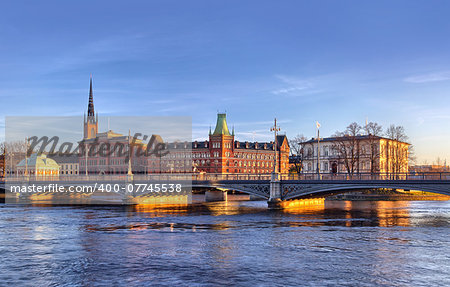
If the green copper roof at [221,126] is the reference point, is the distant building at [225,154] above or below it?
below

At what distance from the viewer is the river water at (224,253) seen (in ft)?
75.4

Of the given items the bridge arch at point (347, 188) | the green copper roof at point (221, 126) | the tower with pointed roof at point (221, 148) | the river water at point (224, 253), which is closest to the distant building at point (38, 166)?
the tower with pointed roof at point (221, 148)

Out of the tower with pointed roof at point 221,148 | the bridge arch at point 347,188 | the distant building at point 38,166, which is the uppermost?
the tower with pointed roof at point 221,148

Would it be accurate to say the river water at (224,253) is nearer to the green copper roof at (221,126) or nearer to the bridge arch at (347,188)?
the bridge arch at (347,188)

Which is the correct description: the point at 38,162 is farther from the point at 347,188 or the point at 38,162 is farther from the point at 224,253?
the point at 224,253

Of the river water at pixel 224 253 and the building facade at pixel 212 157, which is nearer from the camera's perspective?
the river water at pixel 224 253

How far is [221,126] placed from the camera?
168m

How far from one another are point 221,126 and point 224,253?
139m

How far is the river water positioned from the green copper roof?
11866 centimetres

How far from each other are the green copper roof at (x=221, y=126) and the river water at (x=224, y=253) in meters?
119

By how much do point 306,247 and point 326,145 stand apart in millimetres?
105503

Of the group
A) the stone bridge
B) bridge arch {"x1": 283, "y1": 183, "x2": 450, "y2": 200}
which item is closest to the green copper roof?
the stone bridge

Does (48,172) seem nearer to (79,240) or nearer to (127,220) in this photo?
(127,220)

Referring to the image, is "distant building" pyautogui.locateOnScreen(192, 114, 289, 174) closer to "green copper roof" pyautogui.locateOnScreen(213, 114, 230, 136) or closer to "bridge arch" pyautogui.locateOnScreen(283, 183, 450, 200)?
"green copper roof" pyautogui.locateOnScreen(213, 114, 230, 136)
